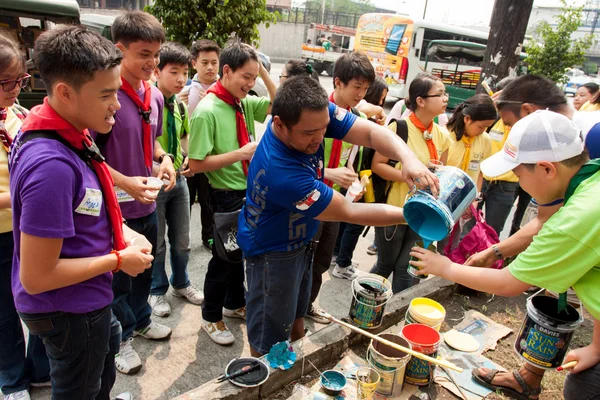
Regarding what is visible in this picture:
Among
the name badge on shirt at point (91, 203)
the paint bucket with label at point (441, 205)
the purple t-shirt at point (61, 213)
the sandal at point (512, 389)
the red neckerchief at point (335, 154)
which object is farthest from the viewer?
the red neckerchief at point (335, 154)

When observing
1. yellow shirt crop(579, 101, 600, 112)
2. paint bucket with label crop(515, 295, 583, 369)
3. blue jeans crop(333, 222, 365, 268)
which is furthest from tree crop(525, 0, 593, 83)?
paint bucket with label crop(515, 295, 583, 369)

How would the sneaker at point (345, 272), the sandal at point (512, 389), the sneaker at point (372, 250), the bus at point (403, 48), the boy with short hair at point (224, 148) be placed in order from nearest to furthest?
the sandal at point (512, 389)
the boy with short hair at point (224, 148)
the sneaker at point (345, 272)
the sneaker at point (372, 250)
the bus at point (403, 48)

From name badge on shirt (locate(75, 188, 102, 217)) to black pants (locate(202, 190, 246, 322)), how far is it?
1366mm

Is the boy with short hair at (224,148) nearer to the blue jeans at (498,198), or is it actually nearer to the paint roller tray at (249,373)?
the paint roller tray at (249,373)

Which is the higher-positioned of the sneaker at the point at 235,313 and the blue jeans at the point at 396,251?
the blue jeans at the point at 396,251

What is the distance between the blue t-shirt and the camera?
2.02m

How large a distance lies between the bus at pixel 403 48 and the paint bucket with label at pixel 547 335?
15.2 m

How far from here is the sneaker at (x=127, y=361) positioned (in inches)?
109

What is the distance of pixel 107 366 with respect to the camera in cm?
A: 219

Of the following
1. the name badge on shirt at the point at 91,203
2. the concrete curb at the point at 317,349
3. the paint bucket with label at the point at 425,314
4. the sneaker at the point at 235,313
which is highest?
the name badge on shirt at the point at 91,203

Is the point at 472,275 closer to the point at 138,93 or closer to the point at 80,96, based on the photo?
the point at 80,96

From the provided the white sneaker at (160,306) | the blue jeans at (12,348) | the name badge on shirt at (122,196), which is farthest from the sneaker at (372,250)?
the blue jeans at (12,348)

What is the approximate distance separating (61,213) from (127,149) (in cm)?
107

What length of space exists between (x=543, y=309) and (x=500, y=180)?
2151 millimetres
